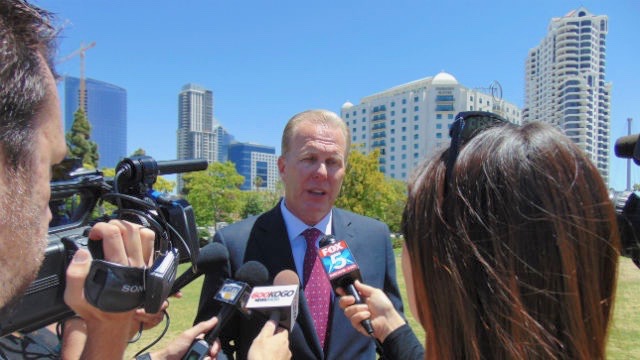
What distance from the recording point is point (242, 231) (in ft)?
8.98

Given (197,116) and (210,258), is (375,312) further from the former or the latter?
(197,116)

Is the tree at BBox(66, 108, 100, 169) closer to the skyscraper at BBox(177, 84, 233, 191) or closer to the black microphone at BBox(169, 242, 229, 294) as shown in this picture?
the black microphone at BBox(169, 242, 229, 294)

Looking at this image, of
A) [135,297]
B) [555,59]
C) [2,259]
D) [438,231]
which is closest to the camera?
[2,259]

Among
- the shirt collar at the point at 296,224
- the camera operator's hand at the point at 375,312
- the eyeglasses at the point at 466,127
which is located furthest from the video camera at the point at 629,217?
the shirt collar at the point at 296,224

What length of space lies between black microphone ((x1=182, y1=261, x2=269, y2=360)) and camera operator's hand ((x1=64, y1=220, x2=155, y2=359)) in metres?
0.30

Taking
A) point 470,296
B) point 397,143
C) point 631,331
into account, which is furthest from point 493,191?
point 397,143

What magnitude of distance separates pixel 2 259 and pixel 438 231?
102cm

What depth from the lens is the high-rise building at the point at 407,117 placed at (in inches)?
4104

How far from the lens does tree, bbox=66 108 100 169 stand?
94.7 feet

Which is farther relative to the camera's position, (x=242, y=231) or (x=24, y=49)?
(x=242, y=231)

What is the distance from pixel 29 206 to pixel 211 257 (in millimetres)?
1233

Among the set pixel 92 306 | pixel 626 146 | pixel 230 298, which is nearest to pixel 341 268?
pixel 230 298

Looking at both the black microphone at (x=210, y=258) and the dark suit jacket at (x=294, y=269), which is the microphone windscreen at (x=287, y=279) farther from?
the black microphone at (x=210, y=258)

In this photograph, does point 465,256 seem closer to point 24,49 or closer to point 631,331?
point 24,49
